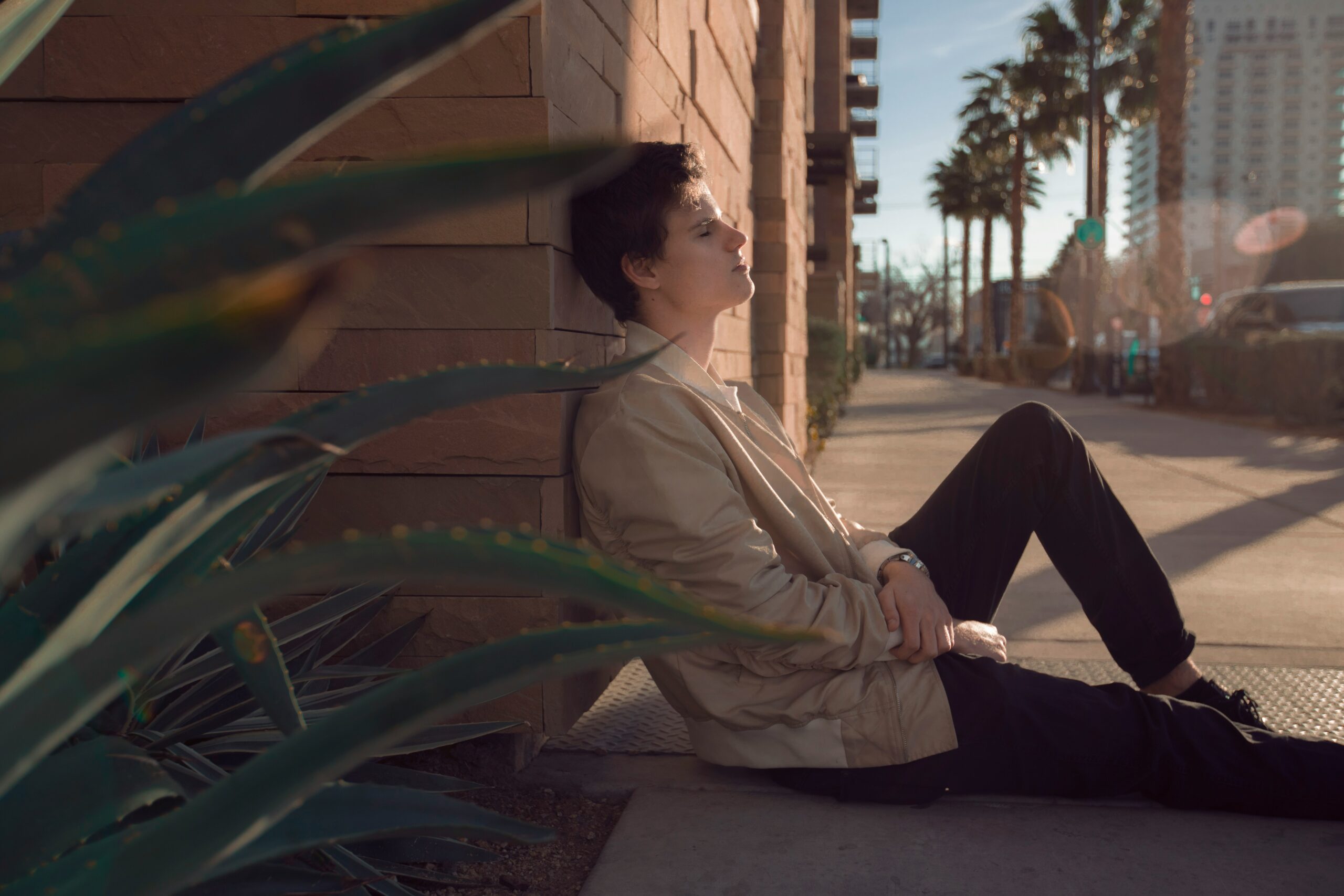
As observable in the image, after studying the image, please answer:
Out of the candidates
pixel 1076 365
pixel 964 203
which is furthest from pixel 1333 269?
pixel 1076 365

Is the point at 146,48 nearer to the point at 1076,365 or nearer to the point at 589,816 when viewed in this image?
the point at 589,816

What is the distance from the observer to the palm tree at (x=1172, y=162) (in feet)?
48.6

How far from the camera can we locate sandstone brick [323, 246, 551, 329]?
2180 mm

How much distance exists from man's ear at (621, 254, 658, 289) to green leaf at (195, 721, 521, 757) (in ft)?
3.41

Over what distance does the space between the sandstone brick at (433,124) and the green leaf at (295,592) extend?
166 cm

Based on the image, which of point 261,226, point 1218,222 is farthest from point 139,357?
point 1218,222

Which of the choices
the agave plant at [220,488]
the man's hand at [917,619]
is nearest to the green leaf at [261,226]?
the agave plant at [220,488]

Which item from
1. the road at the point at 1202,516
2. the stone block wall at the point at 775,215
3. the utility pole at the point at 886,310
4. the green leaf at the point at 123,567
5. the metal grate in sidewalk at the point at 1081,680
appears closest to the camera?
the green leaf at the point at 123,567

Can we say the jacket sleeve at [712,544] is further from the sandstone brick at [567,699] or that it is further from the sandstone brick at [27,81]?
the sandstone brick at [27,81]

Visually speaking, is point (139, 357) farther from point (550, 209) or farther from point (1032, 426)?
point (1032, 426)

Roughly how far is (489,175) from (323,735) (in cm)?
37

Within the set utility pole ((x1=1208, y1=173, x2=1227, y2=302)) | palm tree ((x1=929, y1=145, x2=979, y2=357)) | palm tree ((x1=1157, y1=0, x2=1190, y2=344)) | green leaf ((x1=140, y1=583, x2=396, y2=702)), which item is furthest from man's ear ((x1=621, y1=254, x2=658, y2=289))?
utility pole ((x1=1208, y1=173, x2=1227, y2=302))

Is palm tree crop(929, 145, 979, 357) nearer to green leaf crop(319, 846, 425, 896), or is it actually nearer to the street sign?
the street sign

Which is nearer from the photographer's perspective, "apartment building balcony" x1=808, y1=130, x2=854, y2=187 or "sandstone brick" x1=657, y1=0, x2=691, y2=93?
"sandstone brick" x1=657, y1=0, x2=691, y2=93
